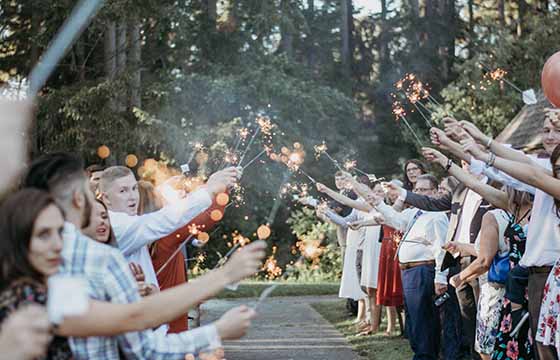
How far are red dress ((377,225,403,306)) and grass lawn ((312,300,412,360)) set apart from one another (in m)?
0.53

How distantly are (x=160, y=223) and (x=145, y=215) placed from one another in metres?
0.22

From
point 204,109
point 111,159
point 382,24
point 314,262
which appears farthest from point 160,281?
point 382,24

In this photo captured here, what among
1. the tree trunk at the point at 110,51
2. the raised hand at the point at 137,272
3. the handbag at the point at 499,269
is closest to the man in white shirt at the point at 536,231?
the handbag at the point at 499,269

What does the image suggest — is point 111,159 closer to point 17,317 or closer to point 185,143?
point 185,143

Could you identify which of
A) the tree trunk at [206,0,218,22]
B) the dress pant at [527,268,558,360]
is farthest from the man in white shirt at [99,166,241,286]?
the tree trunk at [206,0,218,22]

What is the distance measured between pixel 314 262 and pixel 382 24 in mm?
14281

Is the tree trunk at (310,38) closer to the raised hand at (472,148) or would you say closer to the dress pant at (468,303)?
the dress pant at (468,303)

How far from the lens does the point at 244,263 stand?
11.9ft

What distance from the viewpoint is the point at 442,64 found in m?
35.8

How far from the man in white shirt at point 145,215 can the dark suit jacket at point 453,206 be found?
3270 mm

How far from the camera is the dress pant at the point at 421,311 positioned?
9500 mm

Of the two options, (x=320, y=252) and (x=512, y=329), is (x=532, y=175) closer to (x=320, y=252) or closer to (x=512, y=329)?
(x=512, y=329)

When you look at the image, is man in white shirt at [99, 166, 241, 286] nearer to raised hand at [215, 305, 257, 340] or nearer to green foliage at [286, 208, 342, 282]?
raised hand at [215, 305, 257, 340]

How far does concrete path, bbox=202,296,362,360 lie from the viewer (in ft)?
37.2
